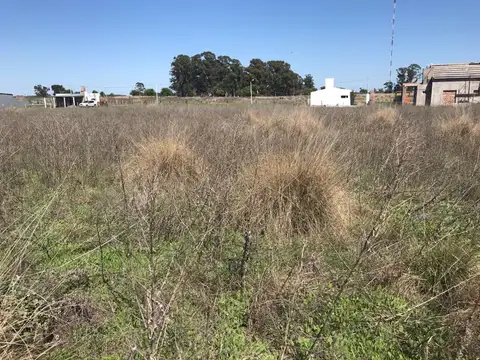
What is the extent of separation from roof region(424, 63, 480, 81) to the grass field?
39160mm

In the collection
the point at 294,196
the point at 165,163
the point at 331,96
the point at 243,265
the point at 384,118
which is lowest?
the point at 243,265

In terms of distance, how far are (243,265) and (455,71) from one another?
44.3 metres

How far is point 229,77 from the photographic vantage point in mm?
103250

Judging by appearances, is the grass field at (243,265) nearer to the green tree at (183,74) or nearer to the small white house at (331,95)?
the small white house at (331,95)

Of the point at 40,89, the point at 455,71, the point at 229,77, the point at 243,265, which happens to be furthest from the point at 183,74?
the point at 243,265

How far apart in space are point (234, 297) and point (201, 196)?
1046mm

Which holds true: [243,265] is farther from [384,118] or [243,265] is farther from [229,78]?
[229,78]

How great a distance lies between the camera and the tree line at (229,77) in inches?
3952

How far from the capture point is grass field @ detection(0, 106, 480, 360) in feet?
5.91

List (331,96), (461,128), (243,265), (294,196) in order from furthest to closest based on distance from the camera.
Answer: (331,96) < (461,128) < (294,196) < (243,265)

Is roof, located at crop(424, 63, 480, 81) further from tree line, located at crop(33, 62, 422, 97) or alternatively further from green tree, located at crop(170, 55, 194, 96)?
green tree, located at crop(170, 55, 194, 96)

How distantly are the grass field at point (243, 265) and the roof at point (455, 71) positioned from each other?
39160 mm

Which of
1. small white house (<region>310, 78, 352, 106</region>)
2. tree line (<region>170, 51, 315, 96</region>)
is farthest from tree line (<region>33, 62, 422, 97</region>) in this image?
small white house (<region>310, 78, 352, 106</region>)

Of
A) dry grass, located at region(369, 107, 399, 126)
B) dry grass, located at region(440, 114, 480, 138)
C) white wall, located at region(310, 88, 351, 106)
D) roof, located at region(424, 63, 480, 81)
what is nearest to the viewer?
dry grass, located at region(440, 114, 480, 138)
